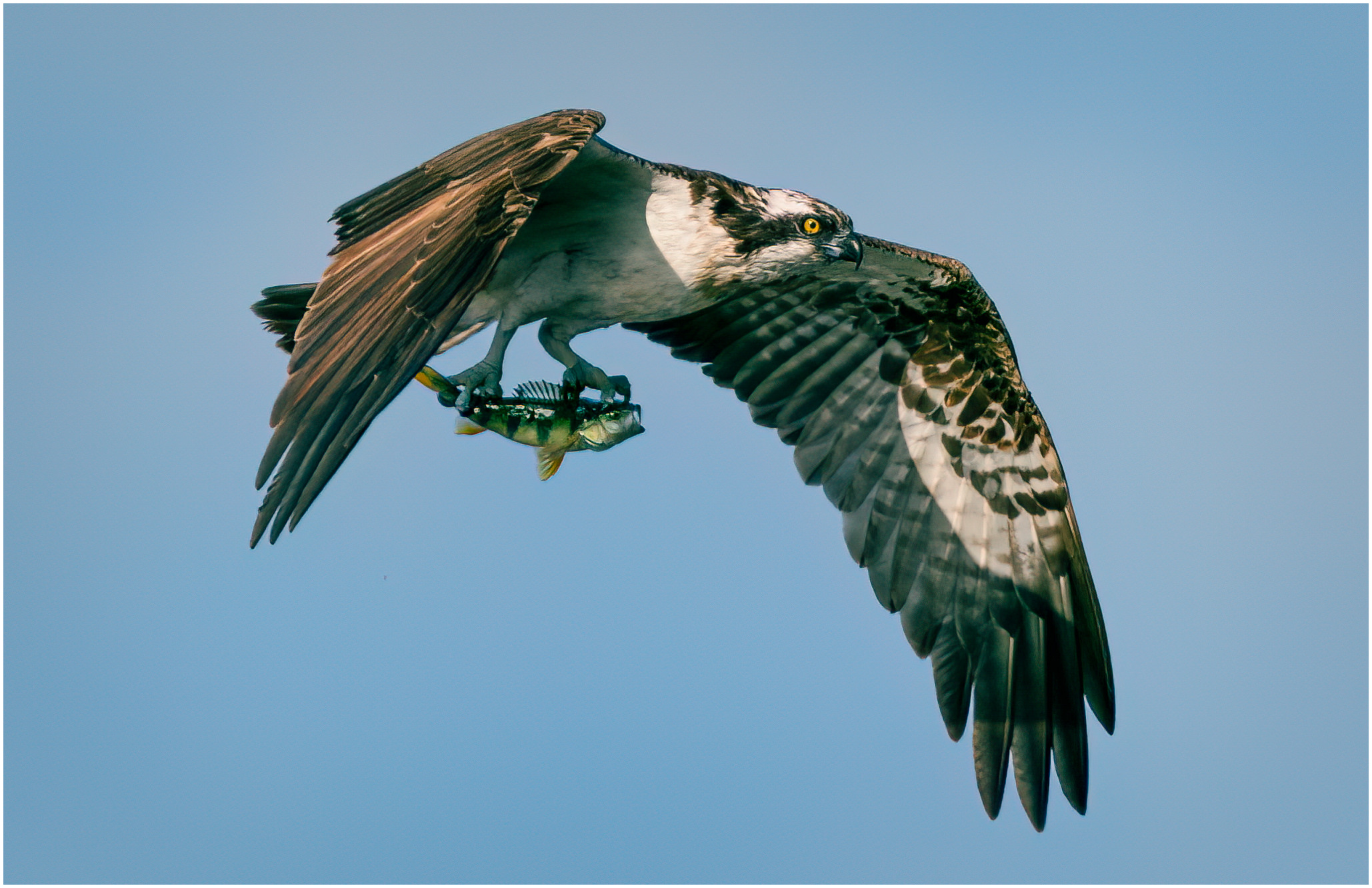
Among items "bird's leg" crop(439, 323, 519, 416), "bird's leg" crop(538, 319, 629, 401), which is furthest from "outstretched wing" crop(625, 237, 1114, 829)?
"bird's leg" crop(439, 323, 519, 416)

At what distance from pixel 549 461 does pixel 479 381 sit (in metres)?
0.57

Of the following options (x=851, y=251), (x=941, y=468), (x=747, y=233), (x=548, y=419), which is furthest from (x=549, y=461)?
(x=941, y=468)

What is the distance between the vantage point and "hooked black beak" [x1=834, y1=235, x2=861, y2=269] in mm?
8859

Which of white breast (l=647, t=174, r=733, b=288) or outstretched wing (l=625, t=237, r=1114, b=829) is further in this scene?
outstretched wing (l=625, t=237, r=1114, b=829)

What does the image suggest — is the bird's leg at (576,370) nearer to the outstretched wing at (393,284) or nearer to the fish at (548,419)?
the fish at (548,419)

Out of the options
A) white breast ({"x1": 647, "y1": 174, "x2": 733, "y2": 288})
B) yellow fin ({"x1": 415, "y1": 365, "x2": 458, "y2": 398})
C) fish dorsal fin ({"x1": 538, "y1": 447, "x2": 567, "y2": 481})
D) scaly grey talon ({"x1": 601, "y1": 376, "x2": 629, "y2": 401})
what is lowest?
fish dorsal fin ({"x1": 538, "y1": 447, "x2": 567, "y2": 481})

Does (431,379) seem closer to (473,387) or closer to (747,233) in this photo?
(473,387)

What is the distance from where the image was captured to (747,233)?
28.0ft

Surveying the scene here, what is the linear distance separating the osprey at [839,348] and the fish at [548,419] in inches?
5.1

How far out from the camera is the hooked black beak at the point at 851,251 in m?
8.86

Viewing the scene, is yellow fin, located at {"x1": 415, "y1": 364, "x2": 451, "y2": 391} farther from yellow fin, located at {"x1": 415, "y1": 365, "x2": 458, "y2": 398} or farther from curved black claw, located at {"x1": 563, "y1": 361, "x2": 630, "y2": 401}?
curved black claw, located at {"x1": 563, "y1": 361, "x2": 630, "y2": 401}

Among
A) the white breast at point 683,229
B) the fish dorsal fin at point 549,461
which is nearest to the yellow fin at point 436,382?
the fish dorsal fin at point 549,461

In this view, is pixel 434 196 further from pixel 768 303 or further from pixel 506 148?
pixel 768 303

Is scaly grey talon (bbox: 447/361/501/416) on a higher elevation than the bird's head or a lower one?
lower
